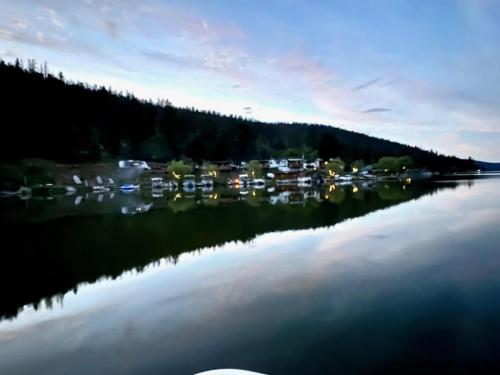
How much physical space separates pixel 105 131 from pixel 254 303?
10599cm

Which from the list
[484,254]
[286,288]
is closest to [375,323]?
[286,288]

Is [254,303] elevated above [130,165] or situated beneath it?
situated beneath

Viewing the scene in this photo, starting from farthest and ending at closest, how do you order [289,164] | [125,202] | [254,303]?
[289,164], [125,202], [254,303]

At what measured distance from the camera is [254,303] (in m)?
8.87

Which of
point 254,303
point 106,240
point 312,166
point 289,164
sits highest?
point 289,164

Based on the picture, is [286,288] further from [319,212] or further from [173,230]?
[319,212]

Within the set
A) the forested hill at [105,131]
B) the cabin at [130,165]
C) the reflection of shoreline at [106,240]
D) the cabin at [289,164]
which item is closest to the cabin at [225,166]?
the forested hill at [105,131]

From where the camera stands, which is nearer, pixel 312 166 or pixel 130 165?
pixel 130 165

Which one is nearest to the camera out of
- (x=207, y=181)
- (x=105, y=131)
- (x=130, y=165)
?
(x=207, y=181)

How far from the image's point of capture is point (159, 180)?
82938 millimetres

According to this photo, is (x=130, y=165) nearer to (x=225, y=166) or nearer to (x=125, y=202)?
(x=225, y=166)

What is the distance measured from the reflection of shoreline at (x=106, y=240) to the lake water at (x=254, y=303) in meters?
0.10

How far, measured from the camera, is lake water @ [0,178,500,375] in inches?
241

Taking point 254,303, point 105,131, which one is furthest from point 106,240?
point 105,131
